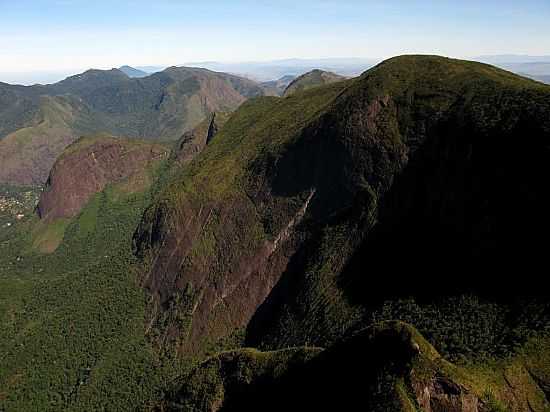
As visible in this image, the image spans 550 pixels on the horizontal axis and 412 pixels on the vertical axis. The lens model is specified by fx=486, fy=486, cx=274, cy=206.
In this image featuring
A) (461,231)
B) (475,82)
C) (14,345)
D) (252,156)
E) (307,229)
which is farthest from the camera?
(252,156)

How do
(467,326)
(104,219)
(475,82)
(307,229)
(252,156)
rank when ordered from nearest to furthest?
1. (467,326)
2. (475,82)
3. (307,229)
4. (252,156)
5. (104,219)

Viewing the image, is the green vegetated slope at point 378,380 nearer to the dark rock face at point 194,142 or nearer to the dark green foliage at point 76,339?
the dark green foliage at point 76,339

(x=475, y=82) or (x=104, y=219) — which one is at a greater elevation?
(x=475, y=82)

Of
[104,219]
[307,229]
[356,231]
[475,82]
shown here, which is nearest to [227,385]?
[356,231]

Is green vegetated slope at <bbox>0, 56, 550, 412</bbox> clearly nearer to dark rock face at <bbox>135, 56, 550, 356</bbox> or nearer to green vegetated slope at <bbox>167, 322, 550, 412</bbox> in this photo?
green vegetated slope at <bbox>167, 322, 550, 412</bbox>

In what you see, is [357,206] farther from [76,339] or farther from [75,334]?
[75,334]

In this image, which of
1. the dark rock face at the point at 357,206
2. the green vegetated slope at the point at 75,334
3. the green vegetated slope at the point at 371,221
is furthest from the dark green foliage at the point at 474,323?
the green vegetated slope at the point at 75,334

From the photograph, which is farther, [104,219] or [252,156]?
[104,219]

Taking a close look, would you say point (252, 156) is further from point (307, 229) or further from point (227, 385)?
point (227, 385)
